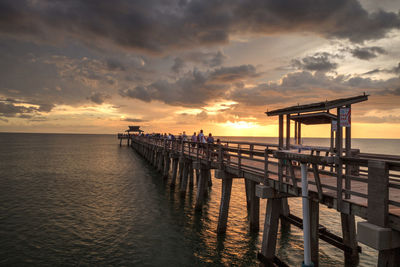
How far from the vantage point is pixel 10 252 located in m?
9.37

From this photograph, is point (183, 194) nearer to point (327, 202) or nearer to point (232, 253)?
point (232, 253)

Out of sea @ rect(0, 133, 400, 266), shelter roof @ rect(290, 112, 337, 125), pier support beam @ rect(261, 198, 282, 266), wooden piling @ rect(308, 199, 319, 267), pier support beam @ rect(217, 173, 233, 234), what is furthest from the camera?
pier support beam @ rect(217, 173, 233, 234)

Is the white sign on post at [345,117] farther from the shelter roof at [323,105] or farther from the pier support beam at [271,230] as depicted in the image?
the pier support beam at [271,230]

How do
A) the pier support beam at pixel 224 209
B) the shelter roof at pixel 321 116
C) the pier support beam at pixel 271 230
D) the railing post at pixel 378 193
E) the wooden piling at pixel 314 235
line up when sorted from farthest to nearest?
1. the pier support beam at pixel 224 209
2. the shelter roof at pixel 321 116
3. the wooden piling at pixel 314 235
4. the pier support beam at pixel 271 230
5. the railing post at pixel 378 193

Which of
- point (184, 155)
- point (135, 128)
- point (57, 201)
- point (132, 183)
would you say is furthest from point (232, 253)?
point (135, 128)

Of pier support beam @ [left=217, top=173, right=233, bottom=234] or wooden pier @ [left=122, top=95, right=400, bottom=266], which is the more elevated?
wooden pier @ [left=122, top=95, right=400, bottom=266]

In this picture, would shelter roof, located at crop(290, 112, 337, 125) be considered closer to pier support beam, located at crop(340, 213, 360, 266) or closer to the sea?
pier support beam, located at crop(340, 213, 360, 266)

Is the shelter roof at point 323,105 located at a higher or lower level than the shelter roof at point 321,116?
higher

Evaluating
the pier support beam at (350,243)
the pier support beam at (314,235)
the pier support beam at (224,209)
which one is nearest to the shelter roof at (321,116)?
the pier support beam at (314,235)

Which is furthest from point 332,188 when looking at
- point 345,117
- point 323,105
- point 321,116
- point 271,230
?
point 321,116

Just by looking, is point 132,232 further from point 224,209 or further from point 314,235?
point 314,235

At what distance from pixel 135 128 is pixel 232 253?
7680 centimetres

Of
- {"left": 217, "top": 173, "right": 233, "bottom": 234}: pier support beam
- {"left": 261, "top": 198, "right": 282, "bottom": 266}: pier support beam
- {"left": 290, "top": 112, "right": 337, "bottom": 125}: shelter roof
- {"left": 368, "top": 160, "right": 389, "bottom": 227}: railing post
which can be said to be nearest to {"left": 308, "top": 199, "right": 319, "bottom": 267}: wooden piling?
{"left": 261, "top": 198, "right": 282, "bottom": 266}: pier support beam

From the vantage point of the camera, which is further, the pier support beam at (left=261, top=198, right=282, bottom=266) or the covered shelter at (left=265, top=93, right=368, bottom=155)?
the pier support beam at (left=261, top=198, right=282, bottom=266)
